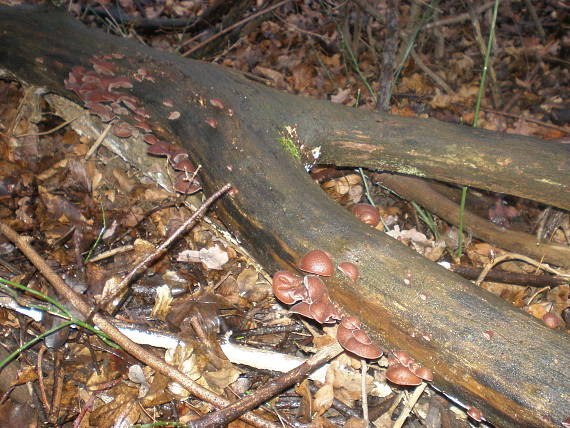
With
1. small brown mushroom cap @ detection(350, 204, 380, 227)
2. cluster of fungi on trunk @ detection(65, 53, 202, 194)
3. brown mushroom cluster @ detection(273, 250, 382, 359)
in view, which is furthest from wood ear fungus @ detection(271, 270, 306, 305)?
cluster of fungi on trunk @ detection(65, 53, 202, 194)

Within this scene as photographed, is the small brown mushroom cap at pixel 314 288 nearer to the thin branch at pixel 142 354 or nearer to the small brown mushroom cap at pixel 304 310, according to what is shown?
the small brown mushroom cap at pixel 304 310

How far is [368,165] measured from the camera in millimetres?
3607

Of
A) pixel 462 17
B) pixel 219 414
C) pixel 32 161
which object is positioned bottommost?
pixel 219 414

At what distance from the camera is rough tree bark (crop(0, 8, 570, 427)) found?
6.80ft

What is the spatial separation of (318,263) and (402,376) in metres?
0.78

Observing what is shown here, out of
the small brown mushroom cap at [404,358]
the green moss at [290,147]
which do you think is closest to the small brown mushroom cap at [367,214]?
the green moss at [290,147]

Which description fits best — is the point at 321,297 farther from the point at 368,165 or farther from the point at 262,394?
the point at 368,165

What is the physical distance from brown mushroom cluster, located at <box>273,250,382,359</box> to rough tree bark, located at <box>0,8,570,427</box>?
62mm

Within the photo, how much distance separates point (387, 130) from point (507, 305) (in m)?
1.71

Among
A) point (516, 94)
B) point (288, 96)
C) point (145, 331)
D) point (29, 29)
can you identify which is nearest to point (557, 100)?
point (516, 94)

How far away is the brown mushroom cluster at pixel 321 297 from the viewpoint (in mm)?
2361

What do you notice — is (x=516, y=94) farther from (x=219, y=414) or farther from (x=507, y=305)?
(x=219, y=414)

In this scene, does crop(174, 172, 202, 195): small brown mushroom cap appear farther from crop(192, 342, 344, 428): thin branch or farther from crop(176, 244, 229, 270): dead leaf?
crop(192, 342, 344, 428): thin branch

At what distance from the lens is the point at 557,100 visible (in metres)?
5.98
